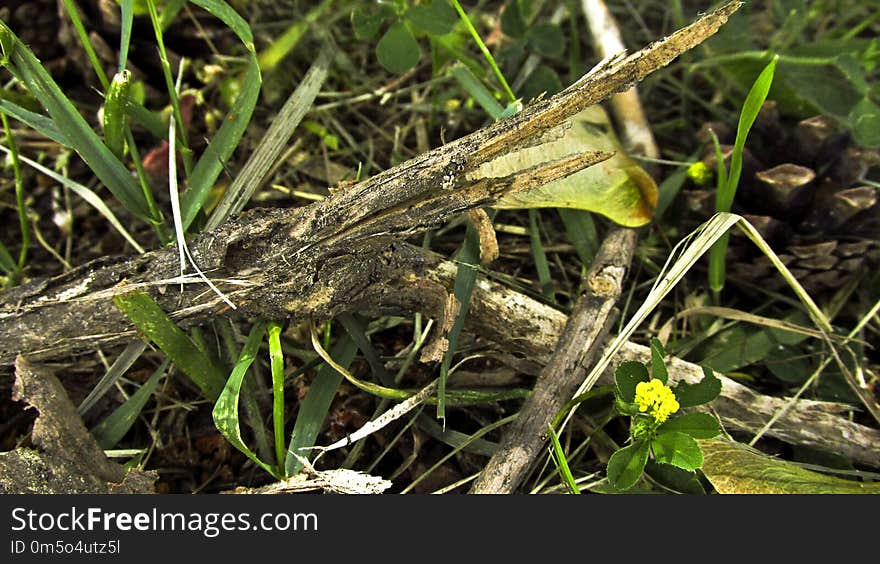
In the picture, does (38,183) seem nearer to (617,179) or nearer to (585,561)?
(617,179)

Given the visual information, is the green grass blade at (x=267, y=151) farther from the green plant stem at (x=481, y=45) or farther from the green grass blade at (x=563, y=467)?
the green grass blade at (x=563, y=467)

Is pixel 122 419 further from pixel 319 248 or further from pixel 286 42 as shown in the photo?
pixel 286 42

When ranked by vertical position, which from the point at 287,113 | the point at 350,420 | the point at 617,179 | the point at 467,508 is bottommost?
the point at 467,508

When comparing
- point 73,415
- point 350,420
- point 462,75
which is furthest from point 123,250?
point 462,75

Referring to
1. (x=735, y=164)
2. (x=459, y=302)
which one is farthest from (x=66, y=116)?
(x=735, y=164)

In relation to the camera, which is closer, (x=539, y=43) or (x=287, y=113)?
(x=287, y=113)

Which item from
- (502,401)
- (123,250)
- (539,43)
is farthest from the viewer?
(539,43)

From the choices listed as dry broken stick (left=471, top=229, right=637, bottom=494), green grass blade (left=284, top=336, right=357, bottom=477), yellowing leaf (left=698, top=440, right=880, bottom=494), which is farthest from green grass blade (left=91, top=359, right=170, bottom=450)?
yellowing leaf (left=698, top=440, right=880, bottom=494)
